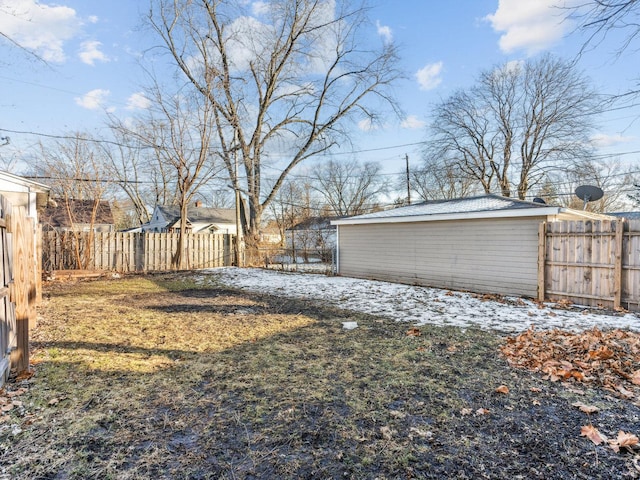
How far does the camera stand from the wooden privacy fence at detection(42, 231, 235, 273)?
12.2 m

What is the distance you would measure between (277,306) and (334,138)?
1428cm

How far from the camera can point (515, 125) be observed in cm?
2186

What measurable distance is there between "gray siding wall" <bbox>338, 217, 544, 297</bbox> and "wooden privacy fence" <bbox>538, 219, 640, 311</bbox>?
0.31 m

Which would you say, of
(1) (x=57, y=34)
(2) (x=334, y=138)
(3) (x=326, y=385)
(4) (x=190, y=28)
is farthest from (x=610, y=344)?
(4) (x=190, y=28)

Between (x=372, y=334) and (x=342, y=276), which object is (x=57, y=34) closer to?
(x=372, y=334)

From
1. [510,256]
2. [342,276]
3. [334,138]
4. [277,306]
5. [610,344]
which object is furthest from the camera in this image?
[334,138]

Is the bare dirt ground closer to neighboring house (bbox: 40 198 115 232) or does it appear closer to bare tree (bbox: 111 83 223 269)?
bare tree (bbox: 111 83 223 269)

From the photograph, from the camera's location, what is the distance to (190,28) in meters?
16.2

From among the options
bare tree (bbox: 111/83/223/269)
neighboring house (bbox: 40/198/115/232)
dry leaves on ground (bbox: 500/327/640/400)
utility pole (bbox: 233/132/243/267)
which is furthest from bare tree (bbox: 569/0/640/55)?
neighboring house (bbox: 40/198/115/232)

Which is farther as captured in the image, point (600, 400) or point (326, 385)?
point (326, 385)

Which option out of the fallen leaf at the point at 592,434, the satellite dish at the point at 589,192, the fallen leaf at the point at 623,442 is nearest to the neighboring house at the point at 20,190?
the fallen leaf at the point at 592,434

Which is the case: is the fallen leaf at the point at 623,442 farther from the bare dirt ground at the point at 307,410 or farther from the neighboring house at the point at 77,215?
the neighboring house at the point at 77,215

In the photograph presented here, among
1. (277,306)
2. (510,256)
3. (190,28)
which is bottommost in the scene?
(277,306)

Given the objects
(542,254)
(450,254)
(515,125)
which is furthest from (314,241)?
(515,125)
